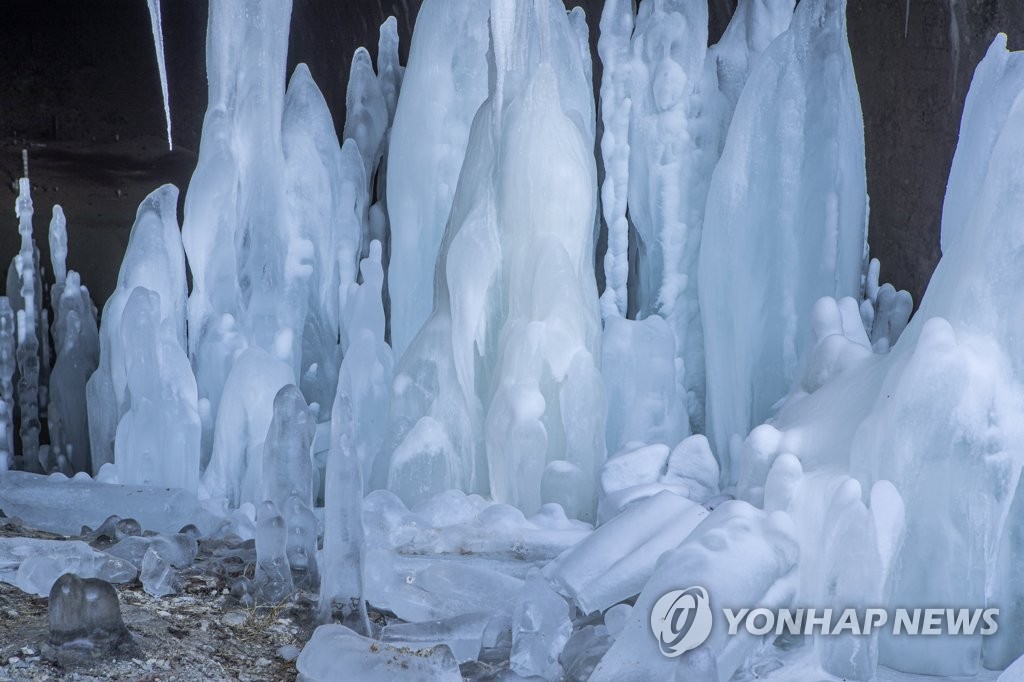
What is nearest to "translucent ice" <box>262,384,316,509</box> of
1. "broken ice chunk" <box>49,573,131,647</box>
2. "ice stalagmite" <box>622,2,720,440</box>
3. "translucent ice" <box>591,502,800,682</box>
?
"broken ice chunk" <box>49,573,131,647</box>

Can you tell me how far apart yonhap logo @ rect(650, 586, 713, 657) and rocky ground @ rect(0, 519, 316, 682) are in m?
1.21

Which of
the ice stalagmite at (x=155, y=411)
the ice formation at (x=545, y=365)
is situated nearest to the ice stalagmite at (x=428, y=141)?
the ice formation at (x=545, y=365)

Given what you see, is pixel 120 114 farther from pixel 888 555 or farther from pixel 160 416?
pixel 888 555

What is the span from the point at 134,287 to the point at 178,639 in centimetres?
430

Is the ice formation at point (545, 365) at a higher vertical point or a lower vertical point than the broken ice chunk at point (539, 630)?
higher

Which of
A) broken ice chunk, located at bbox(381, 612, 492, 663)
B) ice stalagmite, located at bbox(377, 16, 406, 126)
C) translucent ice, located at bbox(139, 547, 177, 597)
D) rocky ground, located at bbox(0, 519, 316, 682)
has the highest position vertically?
ice stalagmite, located at bbox(377, 16, 406, 126)

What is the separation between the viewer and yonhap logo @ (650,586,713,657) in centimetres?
347

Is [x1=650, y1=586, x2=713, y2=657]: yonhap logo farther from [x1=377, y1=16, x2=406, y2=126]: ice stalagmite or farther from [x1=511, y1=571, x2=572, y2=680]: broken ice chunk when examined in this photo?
[x1=377, y1=16, x2=406, y2=126]: ice stalagmite

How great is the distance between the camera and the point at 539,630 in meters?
3.88

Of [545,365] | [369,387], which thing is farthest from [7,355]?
[545,365]

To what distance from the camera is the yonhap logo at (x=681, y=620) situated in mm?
3474

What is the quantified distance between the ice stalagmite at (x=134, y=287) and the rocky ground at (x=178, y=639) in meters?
3.45

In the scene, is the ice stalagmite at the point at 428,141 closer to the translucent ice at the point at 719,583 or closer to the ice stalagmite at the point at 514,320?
the ice stalagmite at the point at 514,320

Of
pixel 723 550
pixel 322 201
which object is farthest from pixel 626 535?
pixel 322 201
